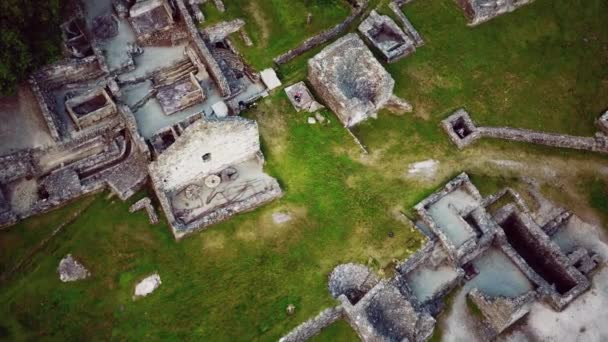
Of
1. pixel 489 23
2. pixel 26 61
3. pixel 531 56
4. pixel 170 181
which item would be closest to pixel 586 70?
pixel 531 56

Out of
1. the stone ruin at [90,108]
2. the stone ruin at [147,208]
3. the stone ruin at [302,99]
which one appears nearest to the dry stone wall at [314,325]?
the stone ruin at [147,208]

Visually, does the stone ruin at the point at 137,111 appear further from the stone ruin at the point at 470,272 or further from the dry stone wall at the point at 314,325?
the stone ruin at the point at 470,272

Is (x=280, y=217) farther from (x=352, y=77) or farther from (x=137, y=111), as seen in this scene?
(x=137, y=111)

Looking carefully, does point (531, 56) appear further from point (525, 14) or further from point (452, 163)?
point (452, 163)

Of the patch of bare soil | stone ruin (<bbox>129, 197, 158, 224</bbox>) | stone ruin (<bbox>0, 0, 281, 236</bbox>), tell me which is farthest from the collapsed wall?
the patch of bare soil

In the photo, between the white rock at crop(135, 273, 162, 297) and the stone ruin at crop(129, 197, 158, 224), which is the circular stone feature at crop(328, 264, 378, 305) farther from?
the stone ruin at crop(129, 197, 158, 224)

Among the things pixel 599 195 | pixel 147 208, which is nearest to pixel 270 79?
pixel 147 208

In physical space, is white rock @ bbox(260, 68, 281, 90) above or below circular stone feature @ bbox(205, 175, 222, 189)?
above

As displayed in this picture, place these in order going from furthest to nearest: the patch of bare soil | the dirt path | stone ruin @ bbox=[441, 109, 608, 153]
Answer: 1. the dirt path
2. stone ruin @ bbox=[441, 109, 608, 153]
3. the patch of bare soil
